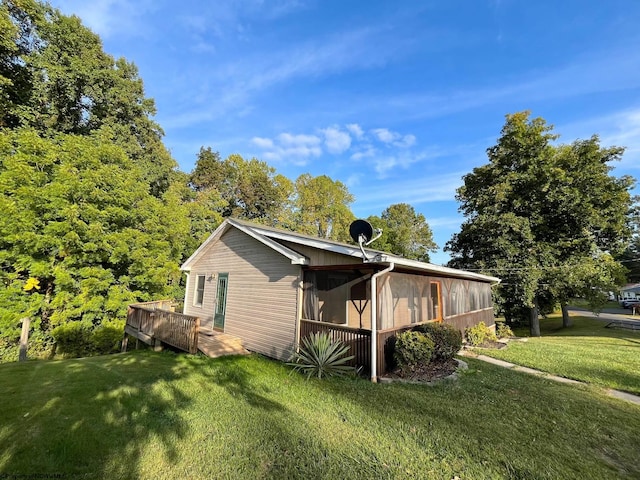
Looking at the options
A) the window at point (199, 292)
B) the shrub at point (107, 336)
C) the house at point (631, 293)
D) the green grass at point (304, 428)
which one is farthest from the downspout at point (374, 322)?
the house at point (631, 293)

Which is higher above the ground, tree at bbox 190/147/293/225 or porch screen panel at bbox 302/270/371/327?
tree at bbox 190/147/293/225

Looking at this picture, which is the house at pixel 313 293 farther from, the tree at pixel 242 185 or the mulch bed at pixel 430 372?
the tree at pixel 242 185

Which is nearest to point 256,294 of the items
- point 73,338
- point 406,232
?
point 73,338

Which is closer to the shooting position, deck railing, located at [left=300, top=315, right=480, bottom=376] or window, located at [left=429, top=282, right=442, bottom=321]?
deck railing, located at [left=300, top=315, right=480, bottom=376]

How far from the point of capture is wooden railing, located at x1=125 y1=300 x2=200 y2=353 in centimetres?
834

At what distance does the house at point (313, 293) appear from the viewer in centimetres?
655

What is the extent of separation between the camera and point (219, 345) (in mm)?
8562

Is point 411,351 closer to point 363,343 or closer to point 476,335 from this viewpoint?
point 363,343

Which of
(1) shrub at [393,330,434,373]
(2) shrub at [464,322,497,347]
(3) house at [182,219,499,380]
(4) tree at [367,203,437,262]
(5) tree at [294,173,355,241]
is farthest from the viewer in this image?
(4) tree at [367,203,437,262]

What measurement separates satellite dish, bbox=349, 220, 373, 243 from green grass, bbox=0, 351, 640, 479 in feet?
9.55

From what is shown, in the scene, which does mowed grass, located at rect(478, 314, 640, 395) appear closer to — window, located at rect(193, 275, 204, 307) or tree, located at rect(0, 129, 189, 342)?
window, located at rect(193, 275, 204, 307)

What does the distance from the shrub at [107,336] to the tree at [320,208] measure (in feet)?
53.5

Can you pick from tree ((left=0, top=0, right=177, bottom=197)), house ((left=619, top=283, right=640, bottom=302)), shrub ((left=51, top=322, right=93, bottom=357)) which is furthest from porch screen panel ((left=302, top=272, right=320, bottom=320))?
house ((left=619, top=283, right=640, bottom=302))

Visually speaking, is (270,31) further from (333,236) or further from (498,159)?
(333,236)
